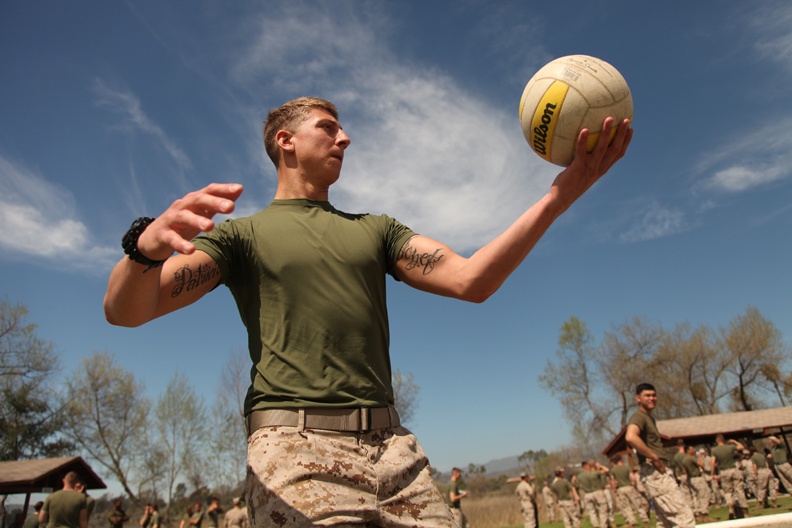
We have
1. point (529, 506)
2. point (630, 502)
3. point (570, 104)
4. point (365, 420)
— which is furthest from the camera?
point (630, 502)

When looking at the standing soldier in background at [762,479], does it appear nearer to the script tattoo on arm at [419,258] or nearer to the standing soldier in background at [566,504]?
the standing soldier in background at [566,504]

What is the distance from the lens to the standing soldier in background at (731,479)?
16.7 m

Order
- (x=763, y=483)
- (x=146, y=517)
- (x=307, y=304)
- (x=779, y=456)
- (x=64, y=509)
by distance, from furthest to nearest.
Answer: (x=779, y=456)
(x=763, y=483)
(x=146, y=517)
(x=64, y=509)
(x=307, y=304)

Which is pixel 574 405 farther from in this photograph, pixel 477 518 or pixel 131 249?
pixel 131 249

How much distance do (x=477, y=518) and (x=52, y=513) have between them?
2327cm

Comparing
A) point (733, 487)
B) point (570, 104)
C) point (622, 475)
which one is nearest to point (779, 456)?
point (733, 487)

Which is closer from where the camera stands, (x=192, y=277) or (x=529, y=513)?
(x=192, y=277)

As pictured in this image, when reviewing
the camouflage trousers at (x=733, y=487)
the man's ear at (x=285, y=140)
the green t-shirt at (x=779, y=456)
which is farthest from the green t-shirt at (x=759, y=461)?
the man's ear at (x=285, y=140)

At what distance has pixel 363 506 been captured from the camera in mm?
2062

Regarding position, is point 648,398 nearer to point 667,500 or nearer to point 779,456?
point 667,500

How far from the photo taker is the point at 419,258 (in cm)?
284

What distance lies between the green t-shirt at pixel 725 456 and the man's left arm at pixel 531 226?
19.5 metres

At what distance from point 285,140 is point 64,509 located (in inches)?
453

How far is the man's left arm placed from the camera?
2.34m
